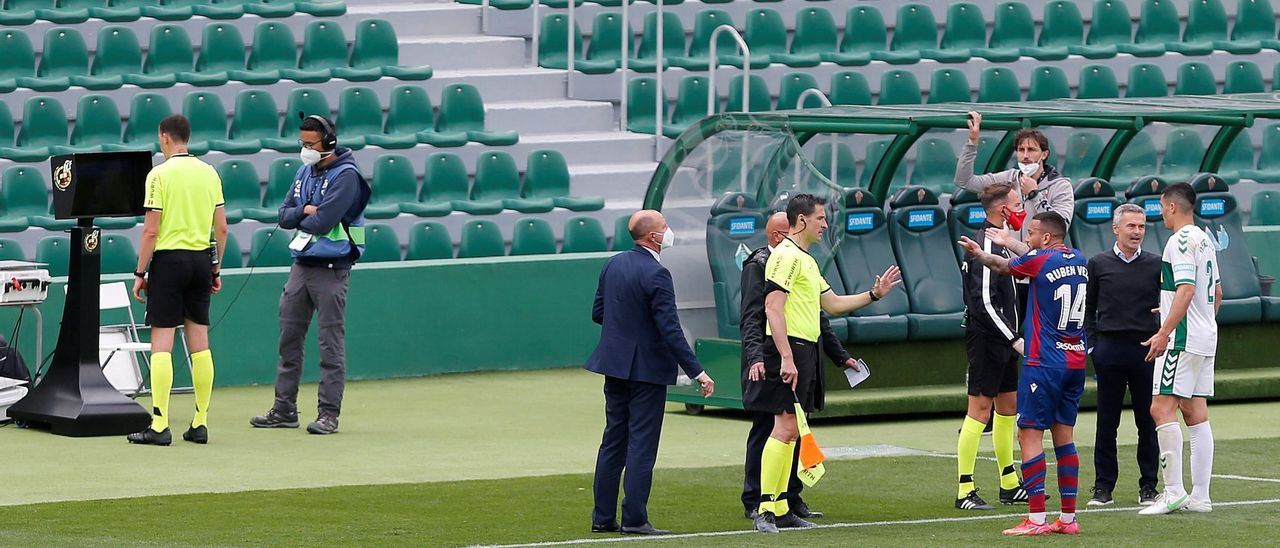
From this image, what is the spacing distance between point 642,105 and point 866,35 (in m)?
2.93

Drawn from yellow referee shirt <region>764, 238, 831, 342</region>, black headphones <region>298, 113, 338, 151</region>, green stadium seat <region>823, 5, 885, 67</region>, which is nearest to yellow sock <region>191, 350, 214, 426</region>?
black headphones <region>298, 113, 338, 151</region>

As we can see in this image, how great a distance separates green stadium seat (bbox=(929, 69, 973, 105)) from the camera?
20.9 m

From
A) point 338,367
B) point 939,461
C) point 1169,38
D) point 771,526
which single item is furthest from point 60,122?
point 1169,38

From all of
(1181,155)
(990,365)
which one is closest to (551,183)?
(1181,155)

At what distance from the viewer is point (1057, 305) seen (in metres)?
9.56

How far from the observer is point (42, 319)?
48.1ft

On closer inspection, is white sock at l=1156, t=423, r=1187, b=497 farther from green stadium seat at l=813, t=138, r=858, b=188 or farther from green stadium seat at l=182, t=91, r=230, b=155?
green stadium seat at l=182, t=91, r=230, b=155

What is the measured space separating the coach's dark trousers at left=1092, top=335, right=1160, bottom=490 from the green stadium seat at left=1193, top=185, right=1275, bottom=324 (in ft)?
16.7

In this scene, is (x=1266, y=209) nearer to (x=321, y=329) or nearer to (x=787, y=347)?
(x=321, y=329)

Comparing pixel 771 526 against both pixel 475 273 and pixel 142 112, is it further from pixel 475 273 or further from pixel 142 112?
pixel 142 112

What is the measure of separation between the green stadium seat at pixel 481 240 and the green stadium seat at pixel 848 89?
15.7 ft

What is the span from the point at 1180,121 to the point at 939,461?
184 inches

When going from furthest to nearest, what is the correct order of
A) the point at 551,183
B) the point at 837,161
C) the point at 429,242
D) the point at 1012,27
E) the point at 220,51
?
the point at 1012,27, the point at 220,51, the point at 551,183, the point at 429,242, the point at 837,161

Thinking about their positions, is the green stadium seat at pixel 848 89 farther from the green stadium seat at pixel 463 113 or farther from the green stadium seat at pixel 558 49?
the green stadium seat at pixel 463 113
